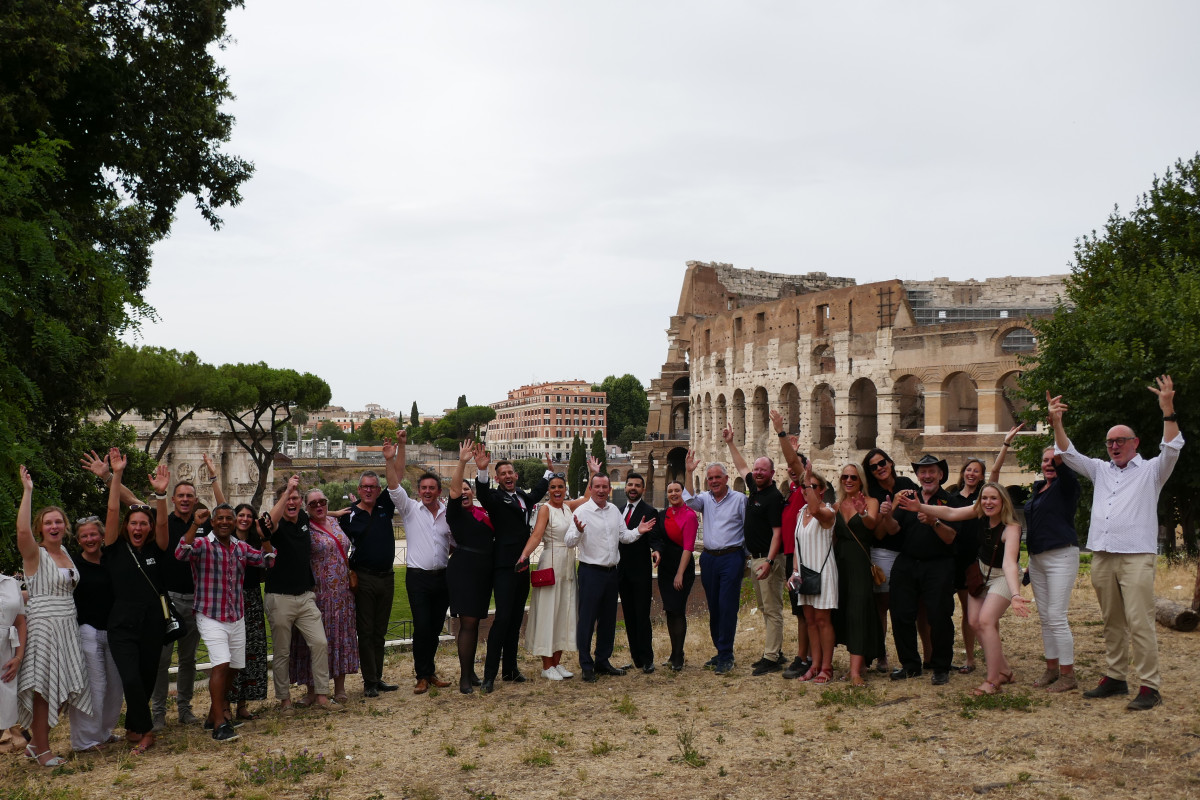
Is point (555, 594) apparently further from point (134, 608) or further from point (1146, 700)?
point (1146, 700)

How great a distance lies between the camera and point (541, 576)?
7.31 meters

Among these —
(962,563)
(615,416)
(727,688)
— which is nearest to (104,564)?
(727,688)

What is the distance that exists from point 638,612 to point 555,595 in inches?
30.0

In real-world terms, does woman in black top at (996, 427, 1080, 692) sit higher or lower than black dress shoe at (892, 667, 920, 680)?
higher

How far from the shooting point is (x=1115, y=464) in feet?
19.2

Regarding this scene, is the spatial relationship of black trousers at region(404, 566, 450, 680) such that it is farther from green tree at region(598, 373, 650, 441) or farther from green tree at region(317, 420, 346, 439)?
green tree at region(317, 420, 346, 439)

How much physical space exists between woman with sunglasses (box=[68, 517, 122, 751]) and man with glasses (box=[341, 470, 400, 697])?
5.66 feet

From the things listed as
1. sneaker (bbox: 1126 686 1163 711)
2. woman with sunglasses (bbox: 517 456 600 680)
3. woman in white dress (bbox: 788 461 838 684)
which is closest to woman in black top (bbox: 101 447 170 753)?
woman with sunglasses (bbox: 517 456 600 680)

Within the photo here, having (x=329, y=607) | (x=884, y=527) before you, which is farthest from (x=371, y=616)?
(x=884, y=527)

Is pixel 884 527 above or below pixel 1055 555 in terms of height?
above

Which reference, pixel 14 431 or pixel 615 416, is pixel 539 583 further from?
pixel 615 416

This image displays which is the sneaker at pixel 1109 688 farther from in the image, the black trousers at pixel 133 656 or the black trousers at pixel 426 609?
the black trousers at pixel 133 656

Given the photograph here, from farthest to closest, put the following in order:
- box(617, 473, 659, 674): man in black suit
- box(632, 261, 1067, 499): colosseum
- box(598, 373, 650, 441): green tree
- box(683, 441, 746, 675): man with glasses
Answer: box(598, 373, 650, 441): green tree, box(632, 261, 1067, 499): colosseum, box(617, 473, 659, 674): man in black suit, box(683, 441, 746, 675): man with glasses

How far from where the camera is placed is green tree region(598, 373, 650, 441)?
10356 cm
